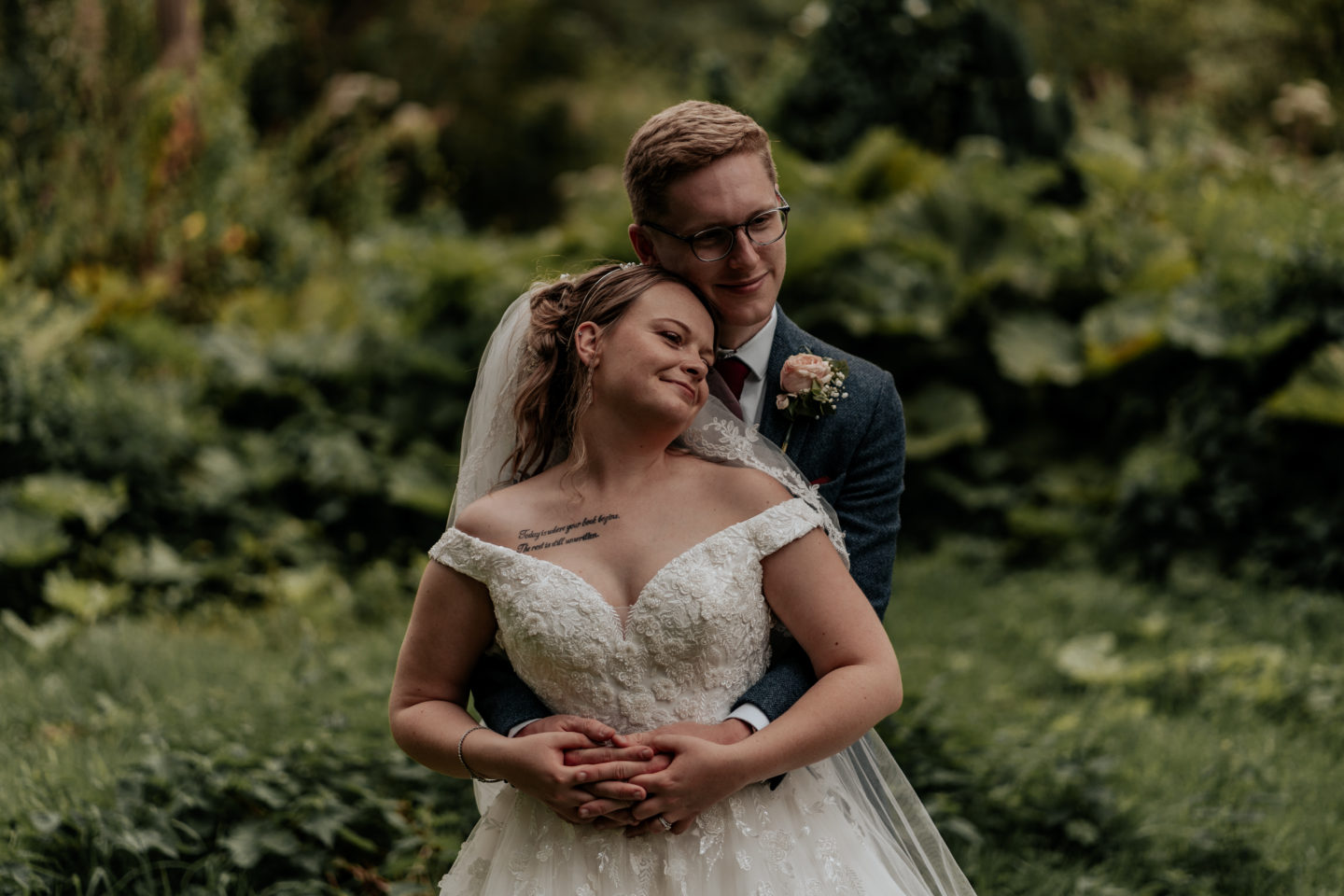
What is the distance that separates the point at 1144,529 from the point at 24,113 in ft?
25.3

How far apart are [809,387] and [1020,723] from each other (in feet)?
8.75

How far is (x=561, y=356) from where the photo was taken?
2369 mm

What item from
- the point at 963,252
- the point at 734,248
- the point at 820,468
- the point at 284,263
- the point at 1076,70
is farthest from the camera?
the point at 1076,70

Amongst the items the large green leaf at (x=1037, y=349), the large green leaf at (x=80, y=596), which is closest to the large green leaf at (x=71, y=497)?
the large green leaf at (x=80, y=596)

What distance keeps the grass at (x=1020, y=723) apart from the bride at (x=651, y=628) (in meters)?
1.23

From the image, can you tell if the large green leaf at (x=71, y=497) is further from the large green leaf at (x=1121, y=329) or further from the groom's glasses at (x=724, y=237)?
the large green leaf at (x=1121, y=329)

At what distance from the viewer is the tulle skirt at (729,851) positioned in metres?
2.15

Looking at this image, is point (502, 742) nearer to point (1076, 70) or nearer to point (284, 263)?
point (284, 263)

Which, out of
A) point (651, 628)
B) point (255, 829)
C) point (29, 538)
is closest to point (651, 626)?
point (651, 628)

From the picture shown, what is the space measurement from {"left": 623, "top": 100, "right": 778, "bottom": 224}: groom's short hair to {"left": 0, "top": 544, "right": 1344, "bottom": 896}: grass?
2.03m

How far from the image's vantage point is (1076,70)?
17.2 m

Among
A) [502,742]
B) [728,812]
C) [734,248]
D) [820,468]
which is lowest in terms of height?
[728,812]

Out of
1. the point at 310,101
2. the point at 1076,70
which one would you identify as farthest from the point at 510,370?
the point at 1076,70

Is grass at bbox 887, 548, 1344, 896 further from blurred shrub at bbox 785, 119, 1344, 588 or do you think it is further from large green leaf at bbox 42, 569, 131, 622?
large green leaf at bbox 42, 569, 131, 622
